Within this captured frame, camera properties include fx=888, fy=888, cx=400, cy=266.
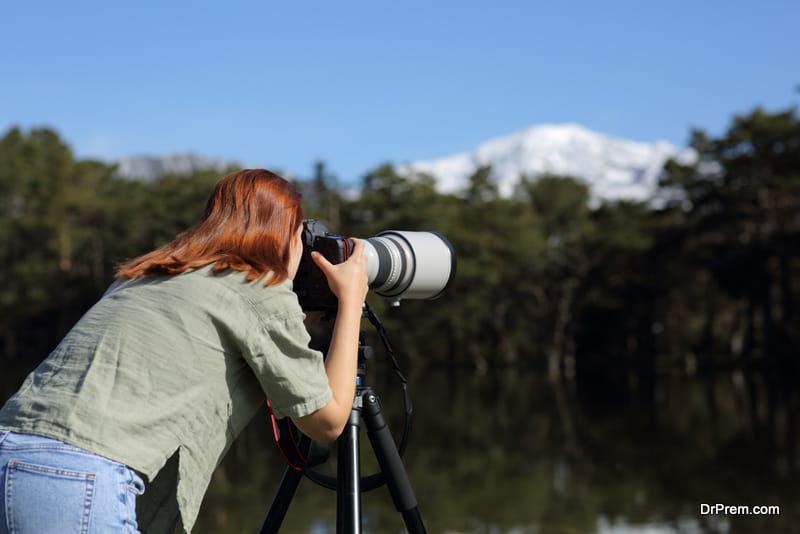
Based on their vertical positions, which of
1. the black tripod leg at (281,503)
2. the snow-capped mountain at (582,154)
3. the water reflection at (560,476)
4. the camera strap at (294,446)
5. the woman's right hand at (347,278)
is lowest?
the water reflection at (560,476)

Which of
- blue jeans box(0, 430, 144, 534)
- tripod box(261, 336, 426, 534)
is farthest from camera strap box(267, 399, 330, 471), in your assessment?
blue jeans box(0, 430, 144, 534)

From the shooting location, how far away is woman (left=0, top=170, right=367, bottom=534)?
3.41 ft

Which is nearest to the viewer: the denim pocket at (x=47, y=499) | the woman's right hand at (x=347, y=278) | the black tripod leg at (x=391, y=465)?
the denim pocket at (x=47, y=499)

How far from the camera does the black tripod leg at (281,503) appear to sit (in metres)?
1.61

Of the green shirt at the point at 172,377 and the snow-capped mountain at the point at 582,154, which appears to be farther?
the snow-capped mountain at the point at 582,154

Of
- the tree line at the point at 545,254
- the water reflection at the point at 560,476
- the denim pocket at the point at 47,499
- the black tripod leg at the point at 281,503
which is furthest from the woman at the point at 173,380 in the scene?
the tree line at the point at 545,254

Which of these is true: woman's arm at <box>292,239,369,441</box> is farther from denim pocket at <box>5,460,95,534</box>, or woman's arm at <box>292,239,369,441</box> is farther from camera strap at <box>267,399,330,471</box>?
denim pocket at <box>5,460,95,534</box>

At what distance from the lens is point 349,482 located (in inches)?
59.4

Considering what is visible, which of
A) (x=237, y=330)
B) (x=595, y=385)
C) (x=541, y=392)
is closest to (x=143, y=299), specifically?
(x=237, y=330)

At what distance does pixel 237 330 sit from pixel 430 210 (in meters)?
20.7

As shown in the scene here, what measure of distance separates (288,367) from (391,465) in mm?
531

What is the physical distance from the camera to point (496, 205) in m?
23.6

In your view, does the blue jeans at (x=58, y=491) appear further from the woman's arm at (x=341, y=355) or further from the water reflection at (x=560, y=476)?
the water reflection at (x=560, y=476)

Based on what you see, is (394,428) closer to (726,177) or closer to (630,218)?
(726,177)
